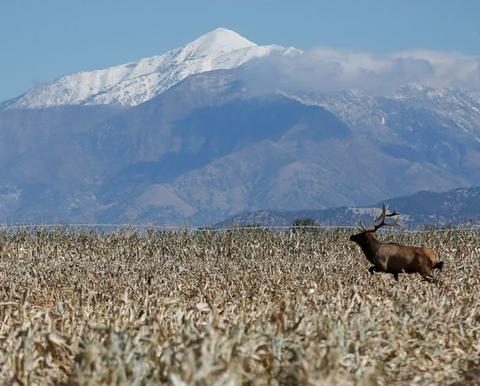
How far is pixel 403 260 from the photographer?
20797 millimetres

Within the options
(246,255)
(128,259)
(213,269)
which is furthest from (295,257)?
(213,269)

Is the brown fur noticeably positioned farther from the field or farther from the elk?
the field

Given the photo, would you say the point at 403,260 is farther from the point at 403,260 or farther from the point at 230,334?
the point at 230,334

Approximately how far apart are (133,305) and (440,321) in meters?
2.30

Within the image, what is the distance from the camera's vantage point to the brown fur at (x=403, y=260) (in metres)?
20.3

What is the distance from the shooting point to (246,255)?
25.0 meters

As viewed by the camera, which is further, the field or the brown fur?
the brown fur

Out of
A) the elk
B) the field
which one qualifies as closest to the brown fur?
A: the elk

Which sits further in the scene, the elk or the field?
the elk

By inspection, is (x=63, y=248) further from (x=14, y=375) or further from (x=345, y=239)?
(x=14, y=375)

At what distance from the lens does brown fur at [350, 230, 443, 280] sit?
66.5ft

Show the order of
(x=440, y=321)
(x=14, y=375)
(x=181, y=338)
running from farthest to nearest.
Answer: (x=440, y=321) → (x=181, y=338) → (x=14, y=375)

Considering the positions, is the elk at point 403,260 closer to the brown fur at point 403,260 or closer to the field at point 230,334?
the brown fur at point 403,260

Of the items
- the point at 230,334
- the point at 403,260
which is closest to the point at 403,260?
the point at 403,260
